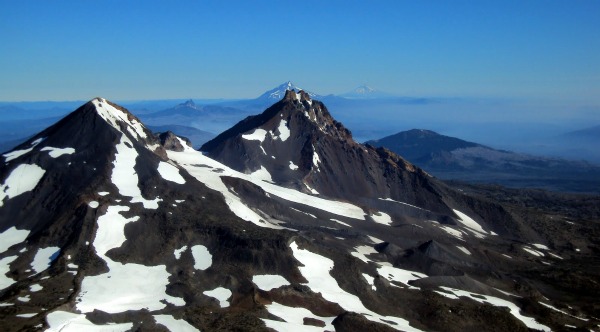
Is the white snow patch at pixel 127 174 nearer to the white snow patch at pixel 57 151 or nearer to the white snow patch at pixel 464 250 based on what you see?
the white snow patch at pixel 57 151


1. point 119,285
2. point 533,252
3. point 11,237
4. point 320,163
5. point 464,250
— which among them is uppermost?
point 320,163

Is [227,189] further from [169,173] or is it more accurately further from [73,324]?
[73,324]

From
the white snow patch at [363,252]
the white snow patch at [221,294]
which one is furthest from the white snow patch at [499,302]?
the white snow patch at [221,294]

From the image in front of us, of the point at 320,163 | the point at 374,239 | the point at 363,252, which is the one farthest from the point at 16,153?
the point at 320,163

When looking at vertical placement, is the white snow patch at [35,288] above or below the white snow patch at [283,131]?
below

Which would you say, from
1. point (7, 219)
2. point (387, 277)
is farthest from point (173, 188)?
point (387, 277)

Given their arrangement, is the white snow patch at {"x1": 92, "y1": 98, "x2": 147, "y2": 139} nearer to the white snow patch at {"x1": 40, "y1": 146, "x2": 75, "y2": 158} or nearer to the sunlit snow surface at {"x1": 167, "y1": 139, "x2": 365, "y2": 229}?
the white snow patch at {"x1": 40, "y1": 146, "x2": 75, "y2": 158}
